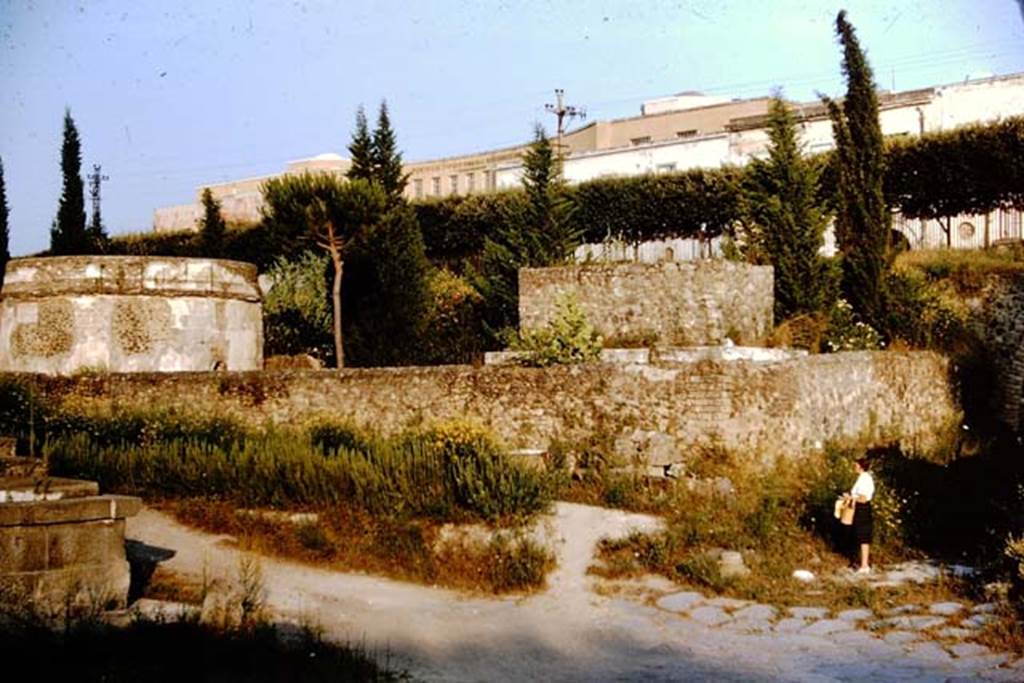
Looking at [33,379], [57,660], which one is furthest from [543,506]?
[33,379]

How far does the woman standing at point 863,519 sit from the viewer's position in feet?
43.1

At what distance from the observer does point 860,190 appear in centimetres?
2148

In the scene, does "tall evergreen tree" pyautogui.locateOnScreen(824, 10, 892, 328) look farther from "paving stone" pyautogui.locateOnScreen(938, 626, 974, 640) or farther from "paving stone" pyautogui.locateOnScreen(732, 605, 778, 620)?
"paving stone" pyautogui.locateOnScreen(938, 626, 974, 640)

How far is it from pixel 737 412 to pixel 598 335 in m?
3.15

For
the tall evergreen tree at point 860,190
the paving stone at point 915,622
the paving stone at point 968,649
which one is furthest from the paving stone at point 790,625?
the tall evergreen tree at point 860,190

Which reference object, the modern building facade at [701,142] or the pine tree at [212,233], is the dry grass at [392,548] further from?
the pine tree at [212,233]

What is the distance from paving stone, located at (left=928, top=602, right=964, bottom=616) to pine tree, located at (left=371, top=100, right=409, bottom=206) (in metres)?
16.6

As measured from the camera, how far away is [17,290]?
19328 millimetres

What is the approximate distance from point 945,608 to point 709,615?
7.65 feet

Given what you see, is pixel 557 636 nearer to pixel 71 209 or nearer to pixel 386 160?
pixel 386 160

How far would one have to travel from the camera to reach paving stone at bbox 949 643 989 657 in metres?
9.93

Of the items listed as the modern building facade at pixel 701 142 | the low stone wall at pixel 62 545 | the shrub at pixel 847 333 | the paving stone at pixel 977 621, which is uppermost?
the modern building facade at pixel 701 142

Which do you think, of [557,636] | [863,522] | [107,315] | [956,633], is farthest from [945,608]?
[107,315]

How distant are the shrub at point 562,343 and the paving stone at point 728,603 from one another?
18.3ft
